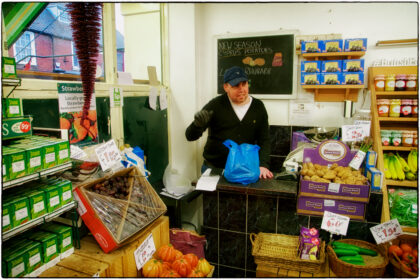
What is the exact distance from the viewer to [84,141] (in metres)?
2.22

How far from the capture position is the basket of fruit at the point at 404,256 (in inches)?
80.3

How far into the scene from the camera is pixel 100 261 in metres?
1.66

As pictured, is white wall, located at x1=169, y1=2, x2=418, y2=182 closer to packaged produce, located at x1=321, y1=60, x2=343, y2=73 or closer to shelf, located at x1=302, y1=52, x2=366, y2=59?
shelf, located at x1=302, y1=52, x2=366, y2=59

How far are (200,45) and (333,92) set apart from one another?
177cm

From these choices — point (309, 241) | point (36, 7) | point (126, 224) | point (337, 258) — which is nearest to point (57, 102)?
point (36, 7)

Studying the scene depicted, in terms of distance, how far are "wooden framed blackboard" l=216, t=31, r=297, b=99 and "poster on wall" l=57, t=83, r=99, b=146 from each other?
6.87ft

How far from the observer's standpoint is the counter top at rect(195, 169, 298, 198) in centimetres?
238

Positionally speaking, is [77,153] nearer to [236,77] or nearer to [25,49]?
[25,49]

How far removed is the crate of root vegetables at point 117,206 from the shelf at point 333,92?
2316 mm

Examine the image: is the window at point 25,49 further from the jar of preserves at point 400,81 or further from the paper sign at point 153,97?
the jar of preserves at point 400,81

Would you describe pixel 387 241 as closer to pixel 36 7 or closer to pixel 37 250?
pixel 37 250

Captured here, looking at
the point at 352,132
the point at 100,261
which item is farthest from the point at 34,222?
the point at 352,132

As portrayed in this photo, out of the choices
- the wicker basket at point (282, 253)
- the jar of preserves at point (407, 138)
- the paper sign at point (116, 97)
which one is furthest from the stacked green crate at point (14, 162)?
the jar of preserves at point (407, 138)

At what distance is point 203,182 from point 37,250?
137 centimetres
